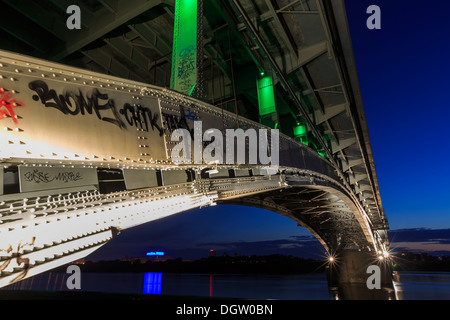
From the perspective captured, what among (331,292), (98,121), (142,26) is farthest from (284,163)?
(331,292)

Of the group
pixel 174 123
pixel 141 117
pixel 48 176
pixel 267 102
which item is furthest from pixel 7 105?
pixel 267 102

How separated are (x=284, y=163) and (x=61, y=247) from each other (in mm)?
6673

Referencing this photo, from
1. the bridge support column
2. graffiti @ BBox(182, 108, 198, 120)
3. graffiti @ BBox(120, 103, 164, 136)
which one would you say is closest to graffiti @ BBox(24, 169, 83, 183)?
graffiti @ BBox(120, 103, 164, 136)

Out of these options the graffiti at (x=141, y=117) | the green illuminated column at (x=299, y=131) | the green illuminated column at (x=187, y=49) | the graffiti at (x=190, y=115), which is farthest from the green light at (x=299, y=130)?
the graffiti at (x=141, y=117)

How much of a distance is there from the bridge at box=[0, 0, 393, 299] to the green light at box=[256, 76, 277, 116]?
4 centimetres

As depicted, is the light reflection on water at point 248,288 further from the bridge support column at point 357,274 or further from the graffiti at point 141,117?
the graffiti at point 141,117

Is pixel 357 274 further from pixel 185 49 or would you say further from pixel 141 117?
pixel 141 117

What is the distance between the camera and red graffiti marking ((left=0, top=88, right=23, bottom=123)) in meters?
2.38

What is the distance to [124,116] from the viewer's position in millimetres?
3398

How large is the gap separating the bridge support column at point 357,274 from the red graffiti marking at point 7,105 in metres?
33.9

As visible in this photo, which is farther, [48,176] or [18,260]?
[48,176]

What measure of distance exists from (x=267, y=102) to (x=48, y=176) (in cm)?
718

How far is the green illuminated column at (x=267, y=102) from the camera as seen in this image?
28.1 ft
